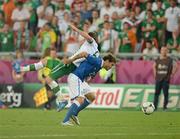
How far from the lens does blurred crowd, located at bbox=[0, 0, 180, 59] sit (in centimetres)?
2770

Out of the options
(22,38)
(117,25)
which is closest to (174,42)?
(117,25)

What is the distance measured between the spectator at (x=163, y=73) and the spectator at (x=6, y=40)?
20.0 ft

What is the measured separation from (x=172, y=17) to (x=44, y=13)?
214 inches

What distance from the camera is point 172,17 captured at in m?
27.5

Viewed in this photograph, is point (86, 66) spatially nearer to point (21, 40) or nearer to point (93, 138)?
point (93, 138)

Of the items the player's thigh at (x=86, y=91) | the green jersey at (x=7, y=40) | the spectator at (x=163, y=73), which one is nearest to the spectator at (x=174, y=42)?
the spectator at (x=163, y=73)

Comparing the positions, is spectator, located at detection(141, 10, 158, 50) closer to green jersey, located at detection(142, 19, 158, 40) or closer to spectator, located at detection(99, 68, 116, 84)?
green jersey, located at detection(142, 19, 158, 40)

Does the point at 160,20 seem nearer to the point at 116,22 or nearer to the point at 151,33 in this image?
the point at 151,33

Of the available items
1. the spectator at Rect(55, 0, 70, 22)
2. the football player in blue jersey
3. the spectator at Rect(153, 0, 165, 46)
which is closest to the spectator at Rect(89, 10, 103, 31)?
the spectator at Rect(55, 0, 70, 22)

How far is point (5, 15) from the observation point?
30.7m

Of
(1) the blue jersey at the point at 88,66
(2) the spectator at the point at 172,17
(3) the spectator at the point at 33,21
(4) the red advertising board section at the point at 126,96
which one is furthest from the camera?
(3) the spectator at the point at 33,21

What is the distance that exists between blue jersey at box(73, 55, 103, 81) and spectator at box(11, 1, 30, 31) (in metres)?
12.1

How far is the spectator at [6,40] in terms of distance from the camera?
29656mm

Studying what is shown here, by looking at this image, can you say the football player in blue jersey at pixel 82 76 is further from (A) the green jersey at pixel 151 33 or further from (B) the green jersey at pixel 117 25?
(B) the green jersey at pixel 117 25
